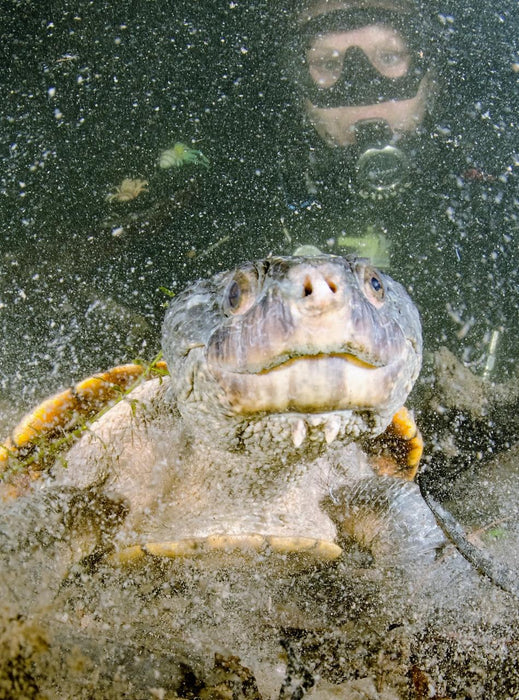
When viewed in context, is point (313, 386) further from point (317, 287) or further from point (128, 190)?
point (128, 190)

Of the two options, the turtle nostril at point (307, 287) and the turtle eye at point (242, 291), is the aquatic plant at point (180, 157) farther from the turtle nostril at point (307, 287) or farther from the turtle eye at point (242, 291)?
the turtle nostril at point (307, 287)

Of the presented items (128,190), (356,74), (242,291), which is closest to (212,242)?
(128,190)

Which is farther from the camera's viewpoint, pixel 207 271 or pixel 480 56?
pixel 480 56

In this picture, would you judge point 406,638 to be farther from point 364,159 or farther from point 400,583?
point 364,159

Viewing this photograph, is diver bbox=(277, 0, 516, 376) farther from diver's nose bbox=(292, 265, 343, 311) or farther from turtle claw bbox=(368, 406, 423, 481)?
diver's nose bbox=(292, 265, 343, 311)

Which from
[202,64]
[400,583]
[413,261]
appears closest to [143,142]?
[202,64]
